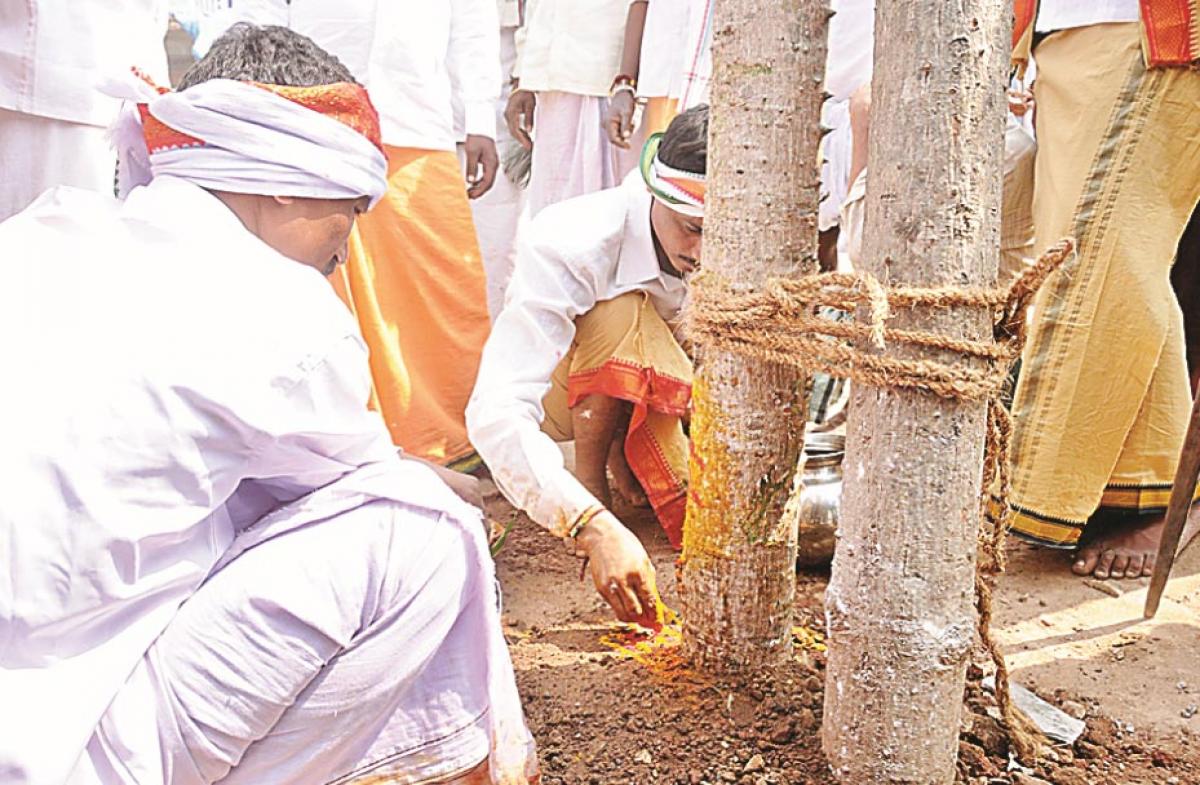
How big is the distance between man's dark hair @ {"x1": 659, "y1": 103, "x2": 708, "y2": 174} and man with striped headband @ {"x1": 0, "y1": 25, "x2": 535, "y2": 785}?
35.9 inches

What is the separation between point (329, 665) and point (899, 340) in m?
0.98

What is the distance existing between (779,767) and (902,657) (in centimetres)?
34

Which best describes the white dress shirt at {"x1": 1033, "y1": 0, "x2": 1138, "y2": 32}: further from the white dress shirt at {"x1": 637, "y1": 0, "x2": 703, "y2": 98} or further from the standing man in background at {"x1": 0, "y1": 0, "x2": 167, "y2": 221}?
the standing man in background at {"x1": 0, "y1": 0, "x2": 167, "y2": 221}

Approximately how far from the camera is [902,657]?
170 centimetres

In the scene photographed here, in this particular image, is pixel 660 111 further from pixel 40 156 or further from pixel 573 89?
pixel 40 156

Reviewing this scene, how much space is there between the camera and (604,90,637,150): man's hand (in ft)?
15.4

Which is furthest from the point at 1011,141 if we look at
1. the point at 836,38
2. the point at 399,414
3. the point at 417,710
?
the point at 417,710

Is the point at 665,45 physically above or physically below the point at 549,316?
above

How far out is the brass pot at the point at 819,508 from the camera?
3002mm

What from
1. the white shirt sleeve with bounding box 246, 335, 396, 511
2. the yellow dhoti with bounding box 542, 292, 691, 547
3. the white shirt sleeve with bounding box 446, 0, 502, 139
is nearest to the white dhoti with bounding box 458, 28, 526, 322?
the white shirt sleeve with bounding box 446, 0, 502, 139

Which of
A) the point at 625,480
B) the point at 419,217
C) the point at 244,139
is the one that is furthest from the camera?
the point at 419,217

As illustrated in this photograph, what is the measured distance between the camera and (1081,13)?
2.90m

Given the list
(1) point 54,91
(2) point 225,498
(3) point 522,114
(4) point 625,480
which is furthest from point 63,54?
(3) point 522,114

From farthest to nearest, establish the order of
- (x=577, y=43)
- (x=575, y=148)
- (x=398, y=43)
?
(x=575, y=148), (x=577, y=43), (x=398, y=43)
